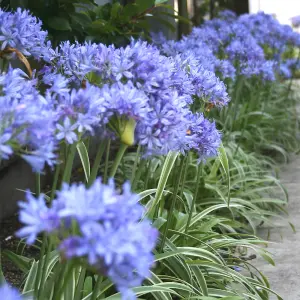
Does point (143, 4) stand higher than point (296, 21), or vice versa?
point (143, 4)

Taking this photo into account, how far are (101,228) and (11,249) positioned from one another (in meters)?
2.31

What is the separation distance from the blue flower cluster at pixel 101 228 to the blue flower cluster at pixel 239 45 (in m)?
1.83

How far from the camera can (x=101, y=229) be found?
93 cm

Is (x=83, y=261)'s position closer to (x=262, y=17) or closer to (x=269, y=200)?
(x=269, y=200)

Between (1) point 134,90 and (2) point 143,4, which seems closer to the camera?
(1) point 134,90

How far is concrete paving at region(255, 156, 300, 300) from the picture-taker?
281 centimetres

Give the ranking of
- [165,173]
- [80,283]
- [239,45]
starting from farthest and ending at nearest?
[239,45] → [165,173] → [80,283]

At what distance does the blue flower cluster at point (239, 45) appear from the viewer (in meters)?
3.74

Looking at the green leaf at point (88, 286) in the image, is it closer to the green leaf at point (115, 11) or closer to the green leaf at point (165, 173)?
the green leaf at point (165, 173)

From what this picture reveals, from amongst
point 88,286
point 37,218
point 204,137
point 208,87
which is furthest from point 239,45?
point 37,218

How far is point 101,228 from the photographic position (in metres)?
0.93

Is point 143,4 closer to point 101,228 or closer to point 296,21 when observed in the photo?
point 101,228

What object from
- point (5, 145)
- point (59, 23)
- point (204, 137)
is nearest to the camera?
point (5, 145)

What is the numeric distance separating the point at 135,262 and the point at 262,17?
214 inches
